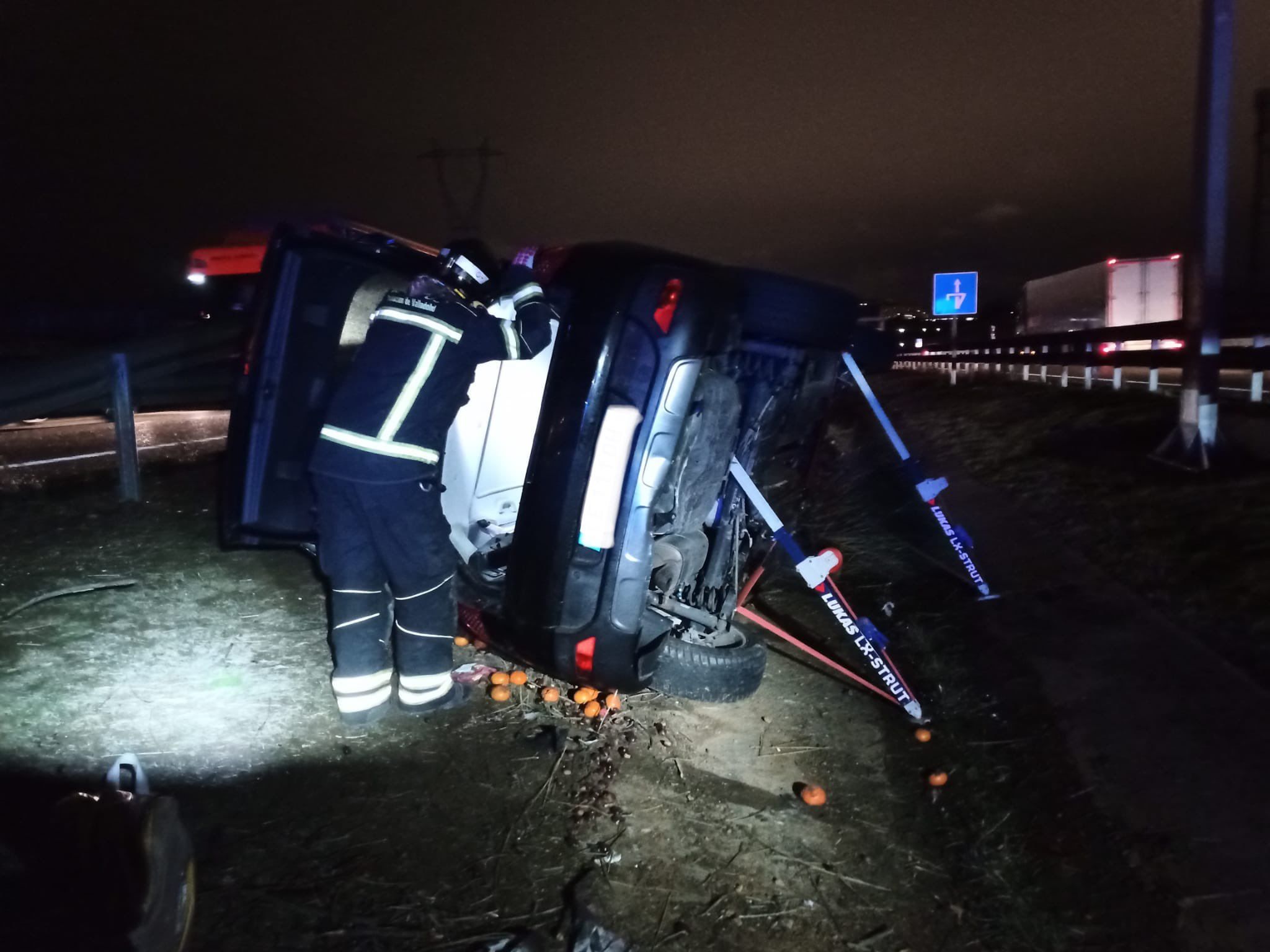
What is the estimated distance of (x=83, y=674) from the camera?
167 inches

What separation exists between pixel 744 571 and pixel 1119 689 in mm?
2136

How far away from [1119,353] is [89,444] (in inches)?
498

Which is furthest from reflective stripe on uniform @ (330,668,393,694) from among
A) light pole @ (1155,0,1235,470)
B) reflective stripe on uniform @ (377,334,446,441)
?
light pole @ (1155,0,1235,470)

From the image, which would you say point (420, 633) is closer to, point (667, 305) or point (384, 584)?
point (384, 584)

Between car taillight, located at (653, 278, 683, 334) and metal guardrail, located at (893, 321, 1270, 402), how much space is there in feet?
10.1

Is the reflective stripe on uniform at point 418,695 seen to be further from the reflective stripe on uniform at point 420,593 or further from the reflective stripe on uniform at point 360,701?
the reflective stripe on uniform at point 420,593

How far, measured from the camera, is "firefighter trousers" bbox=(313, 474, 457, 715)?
12.9 feet

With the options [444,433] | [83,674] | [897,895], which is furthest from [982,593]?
[83,674]

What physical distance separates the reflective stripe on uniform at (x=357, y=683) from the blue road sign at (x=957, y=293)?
17.7m

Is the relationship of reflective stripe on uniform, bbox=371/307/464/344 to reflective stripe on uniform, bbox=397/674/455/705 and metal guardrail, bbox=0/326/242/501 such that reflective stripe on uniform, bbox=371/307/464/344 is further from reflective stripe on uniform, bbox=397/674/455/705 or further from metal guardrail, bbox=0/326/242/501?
reflective stripe on uniform, bbox=397/674/455/705

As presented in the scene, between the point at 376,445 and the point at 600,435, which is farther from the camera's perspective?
the point at 376,445

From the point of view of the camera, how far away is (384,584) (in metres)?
4.22

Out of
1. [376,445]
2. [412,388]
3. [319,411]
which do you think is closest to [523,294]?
[412,388]

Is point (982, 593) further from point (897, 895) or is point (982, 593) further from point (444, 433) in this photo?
point (444, 433)
